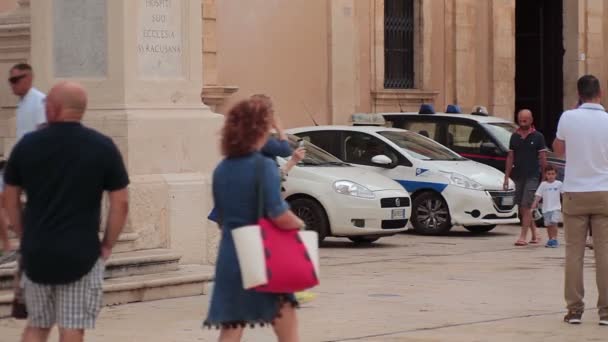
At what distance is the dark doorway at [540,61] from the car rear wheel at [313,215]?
53.1 feet

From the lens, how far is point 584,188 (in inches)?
457

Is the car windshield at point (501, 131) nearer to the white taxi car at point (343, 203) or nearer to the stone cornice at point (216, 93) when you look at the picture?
the stone cornice at point (216, 93)

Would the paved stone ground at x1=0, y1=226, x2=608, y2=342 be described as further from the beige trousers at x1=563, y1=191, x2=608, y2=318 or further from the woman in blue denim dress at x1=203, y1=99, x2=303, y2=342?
the woman in blue denim dress at x1=203, y1=99, x2=303, y2=342

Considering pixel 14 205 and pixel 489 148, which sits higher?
pixel 14 205

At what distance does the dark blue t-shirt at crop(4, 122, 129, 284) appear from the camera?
24.6 feet

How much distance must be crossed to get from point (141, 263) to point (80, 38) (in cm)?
220

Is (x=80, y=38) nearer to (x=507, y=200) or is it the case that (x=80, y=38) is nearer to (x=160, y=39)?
(x=160, y=39)

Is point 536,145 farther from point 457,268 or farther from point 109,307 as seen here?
point 109,307

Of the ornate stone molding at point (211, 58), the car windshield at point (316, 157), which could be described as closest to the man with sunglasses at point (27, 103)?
the car windshield at point (316, 157)

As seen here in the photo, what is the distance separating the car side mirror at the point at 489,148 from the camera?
23.3 m

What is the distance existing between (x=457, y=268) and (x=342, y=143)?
5.53 m

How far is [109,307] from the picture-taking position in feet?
41.0

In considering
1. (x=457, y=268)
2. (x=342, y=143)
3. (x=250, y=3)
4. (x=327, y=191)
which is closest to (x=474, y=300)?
(x=457, y=268)

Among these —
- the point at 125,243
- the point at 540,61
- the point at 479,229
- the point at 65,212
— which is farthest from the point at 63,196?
the point at 540,61
